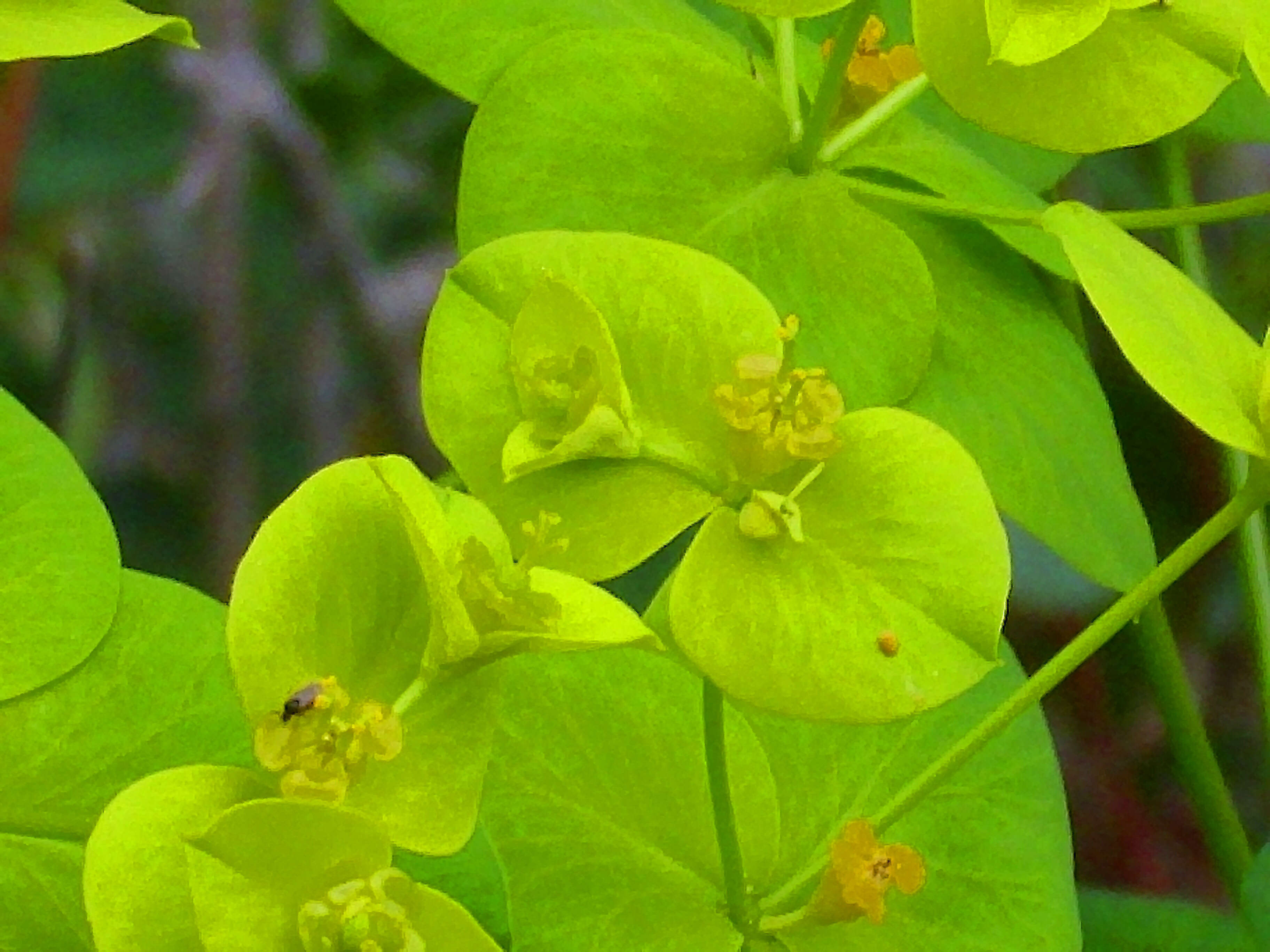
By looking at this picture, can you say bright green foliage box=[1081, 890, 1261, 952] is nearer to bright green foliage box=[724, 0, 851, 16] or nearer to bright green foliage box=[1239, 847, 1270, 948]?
bright green foliage box=[1239, 847, 1270, 948]

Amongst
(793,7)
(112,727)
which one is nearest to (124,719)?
(112,727)

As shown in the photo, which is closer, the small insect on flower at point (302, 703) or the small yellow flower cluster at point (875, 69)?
the small insect on flower at point (302, 703)

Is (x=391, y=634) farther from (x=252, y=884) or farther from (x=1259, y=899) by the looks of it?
(x=1259, y=899)

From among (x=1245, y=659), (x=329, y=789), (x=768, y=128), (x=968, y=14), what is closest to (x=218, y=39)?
(x=768, y=128)

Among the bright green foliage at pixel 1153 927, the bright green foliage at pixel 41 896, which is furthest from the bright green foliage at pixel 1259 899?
the bright green foliage at pixel 41 896

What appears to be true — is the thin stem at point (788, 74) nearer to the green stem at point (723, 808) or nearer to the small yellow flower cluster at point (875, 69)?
the small yellow flower cluster at point (875, 69)

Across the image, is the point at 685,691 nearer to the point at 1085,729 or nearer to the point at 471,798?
the point at 471,798
